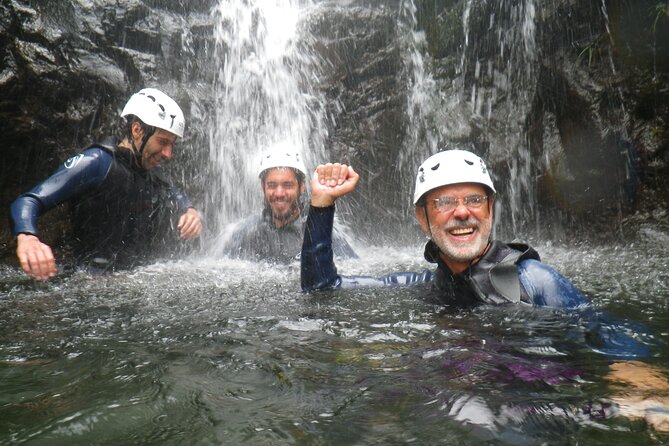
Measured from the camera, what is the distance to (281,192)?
7098 millimetres

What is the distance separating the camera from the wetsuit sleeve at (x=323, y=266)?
4.45 meters

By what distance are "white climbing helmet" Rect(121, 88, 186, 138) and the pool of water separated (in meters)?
2.05

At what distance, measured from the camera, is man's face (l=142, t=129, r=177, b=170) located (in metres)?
6.07

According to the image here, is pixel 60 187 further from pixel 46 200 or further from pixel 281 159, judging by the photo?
pixel 281 159

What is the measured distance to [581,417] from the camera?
2236 mm

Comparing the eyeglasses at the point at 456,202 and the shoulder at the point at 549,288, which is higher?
the eyeglasses at the point at 456,202

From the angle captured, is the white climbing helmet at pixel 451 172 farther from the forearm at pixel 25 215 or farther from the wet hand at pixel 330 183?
the forearm at pixel 25 215

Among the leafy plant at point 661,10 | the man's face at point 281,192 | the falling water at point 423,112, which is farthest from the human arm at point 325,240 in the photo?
the leafy plant at point 661,10

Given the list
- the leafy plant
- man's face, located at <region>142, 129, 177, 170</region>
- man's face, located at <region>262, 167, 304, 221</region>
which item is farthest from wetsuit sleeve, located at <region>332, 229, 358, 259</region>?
the leafy plant

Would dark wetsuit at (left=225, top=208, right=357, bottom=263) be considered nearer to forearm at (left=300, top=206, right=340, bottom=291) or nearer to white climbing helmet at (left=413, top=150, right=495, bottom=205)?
forearm at (left=300, top=206, right=340, bottom=291)

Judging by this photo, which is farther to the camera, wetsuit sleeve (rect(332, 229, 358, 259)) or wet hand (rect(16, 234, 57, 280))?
wetsuit sleeve (rect(332, 229, 358, 259))

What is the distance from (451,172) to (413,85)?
19.6 feet

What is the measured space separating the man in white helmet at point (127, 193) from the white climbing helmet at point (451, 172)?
2828mm

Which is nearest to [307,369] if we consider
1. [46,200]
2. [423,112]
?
[46,200]
